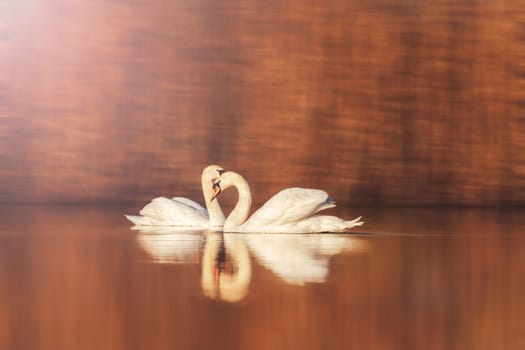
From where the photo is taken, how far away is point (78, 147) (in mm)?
6160

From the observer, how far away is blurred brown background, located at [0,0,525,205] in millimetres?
6121

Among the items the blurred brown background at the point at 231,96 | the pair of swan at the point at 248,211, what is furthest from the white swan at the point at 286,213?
the blurred brown background at the point at 231,96

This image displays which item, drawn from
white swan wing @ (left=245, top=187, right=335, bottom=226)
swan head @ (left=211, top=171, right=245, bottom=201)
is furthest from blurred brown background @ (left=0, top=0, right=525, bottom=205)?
white swan wing @ (left=245, top=187, right=335, bottom=226)

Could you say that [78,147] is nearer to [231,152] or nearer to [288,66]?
[231,152]

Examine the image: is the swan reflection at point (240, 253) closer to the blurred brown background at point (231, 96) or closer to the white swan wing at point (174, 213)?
the white swan wing at point (174, 213)

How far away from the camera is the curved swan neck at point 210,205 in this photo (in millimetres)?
3609

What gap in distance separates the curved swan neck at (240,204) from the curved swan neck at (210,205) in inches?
4.4

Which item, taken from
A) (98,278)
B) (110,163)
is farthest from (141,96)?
(98,278)

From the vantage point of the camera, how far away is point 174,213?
371 cm

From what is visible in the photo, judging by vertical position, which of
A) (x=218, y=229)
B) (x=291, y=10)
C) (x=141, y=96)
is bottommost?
(x=218, y=229)

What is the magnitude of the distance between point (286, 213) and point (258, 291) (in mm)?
1510

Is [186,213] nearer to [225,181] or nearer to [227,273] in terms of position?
[225,181]

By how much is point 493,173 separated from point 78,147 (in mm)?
2552

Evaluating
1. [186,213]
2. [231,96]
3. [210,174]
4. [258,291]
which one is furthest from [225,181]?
[231,96]
